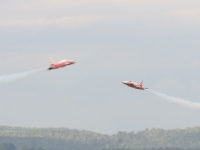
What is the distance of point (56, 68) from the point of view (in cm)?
13025

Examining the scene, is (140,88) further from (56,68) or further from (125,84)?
(56,68)

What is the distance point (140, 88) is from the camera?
138 m

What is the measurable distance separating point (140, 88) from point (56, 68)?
17016 millimetres

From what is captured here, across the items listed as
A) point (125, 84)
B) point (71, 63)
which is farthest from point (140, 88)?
point (71, 63)

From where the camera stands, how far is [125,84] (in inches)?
5512

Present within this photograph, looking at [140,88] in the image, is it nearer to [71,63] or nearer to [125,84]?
[125,84]

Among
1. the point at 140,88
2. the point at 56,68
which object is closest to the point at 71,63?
the point at 56,68

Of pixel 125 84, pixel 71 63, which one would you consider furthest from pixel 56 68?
pixel 125 84

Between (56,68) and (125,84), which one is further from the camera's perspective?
(125,84)

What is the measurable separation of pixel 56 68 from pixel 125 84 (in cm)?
1565

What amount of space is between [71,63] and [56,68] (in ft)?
13.0

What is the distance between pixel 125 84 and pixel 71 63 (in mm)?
12226
